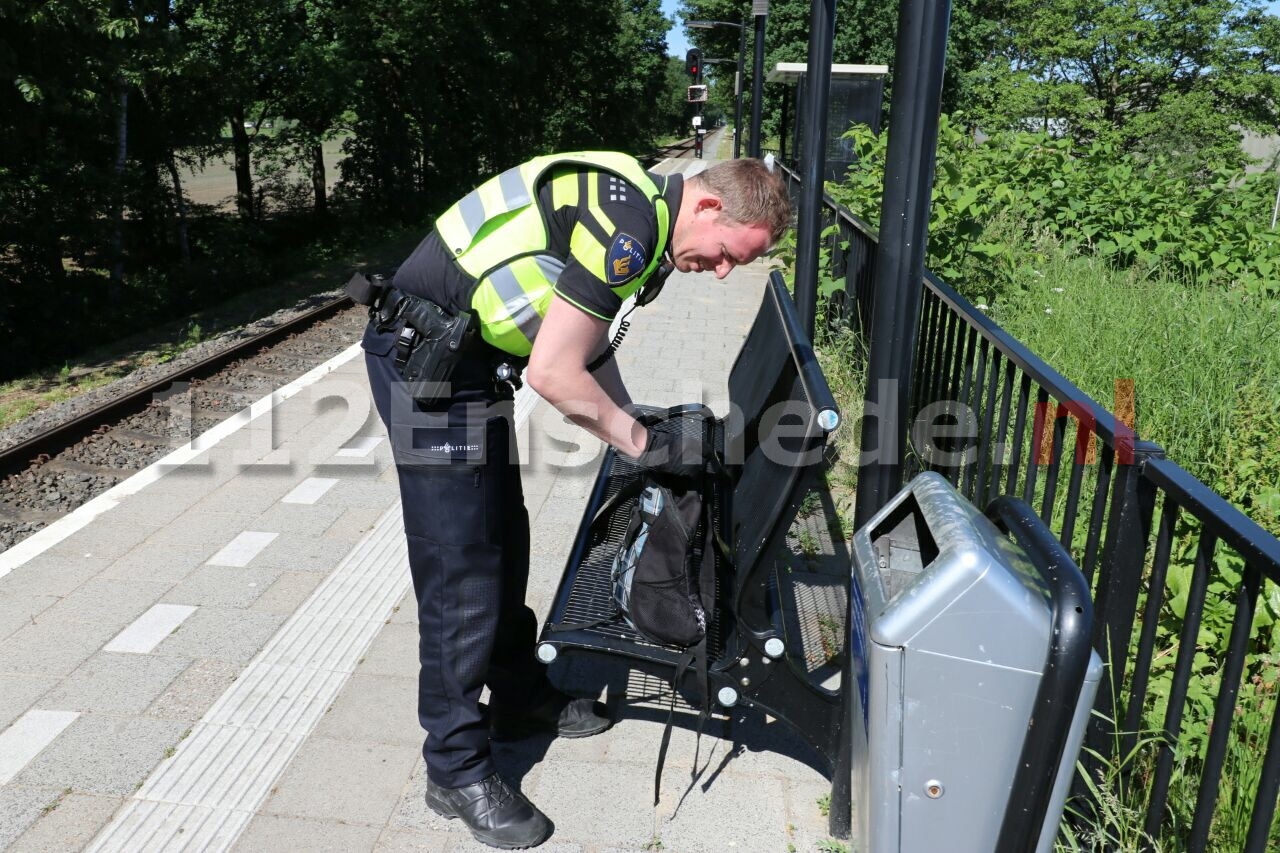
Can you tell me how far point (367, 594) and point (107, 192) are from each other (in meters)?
12.1

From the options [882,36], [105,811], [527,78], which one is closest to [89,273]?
[105,811]

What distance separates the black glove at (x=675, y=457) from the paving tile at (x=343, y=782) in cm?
126

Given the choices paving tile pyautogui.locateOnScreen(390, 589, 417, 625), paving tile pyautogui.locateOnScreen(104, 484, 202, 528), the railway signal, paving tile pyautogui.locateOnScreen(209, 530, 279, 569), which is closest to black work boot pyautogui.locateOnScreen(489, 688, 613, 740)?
paving tile pyautogui.locateOnScreen(390, 589, 417, 625)

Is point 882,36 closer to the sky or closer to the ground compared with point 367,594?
closer to the sky

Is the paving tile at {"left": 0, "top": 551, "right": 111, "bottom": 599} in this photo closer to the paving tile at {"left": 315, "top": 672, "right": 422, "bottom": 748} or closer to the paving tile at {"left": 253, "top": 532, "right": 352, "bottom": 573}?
the paving tile at {"left": 253, "top": 532, "right": 352, "bottom": 573}

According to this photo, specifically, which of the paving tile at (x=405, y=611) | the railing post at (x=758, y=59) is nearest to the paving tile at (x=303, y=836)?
the paving tile at (x=405, y=611)

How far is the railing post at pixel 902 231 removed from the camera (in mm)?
2451

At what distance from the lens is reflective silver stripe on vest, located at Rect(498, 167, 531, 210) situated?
2.57m

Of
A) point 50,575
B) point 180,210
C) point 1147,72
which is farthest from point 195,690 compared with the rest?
point 1147,72

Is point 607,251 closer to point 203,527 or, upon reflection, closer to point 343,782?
point 343,782

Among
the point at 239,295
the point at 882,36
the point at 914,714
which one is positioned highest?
the point at 882,36

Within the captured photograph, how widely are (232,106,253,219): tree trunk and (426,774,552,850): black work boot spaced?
17574 mm

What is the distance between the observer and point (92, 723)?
10.8ft

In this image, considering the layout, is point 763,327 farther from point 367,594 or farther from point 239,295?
point 239,295
